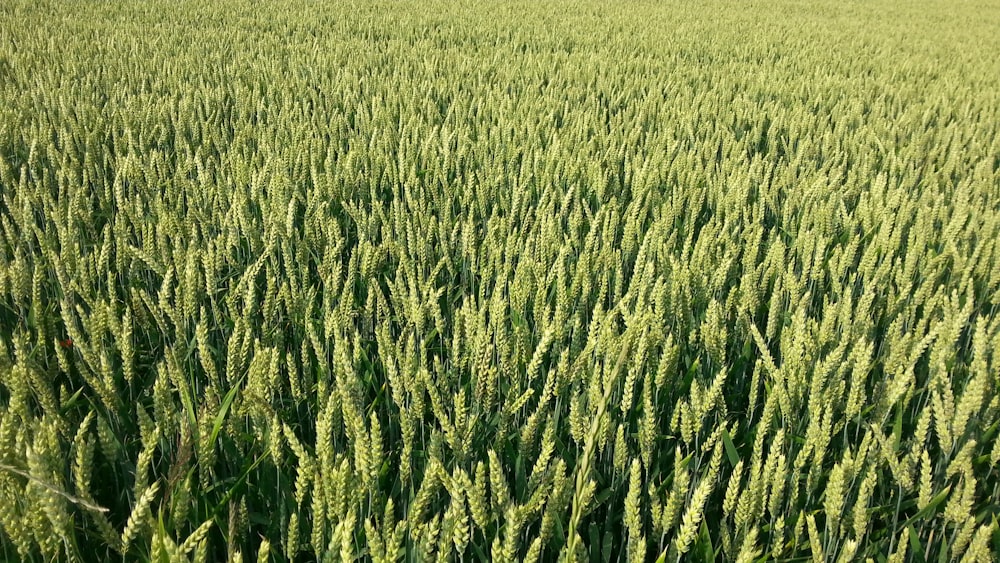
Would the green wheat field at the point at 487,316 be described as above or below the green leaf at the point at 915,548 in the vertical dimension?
above

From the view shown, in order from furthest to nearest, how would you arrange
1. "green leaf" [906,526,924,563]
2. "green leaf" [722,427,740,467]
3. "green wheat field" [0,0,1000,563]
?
"green leaf" [722,427,740,467] → "green leaf" [906,526,924,563] → "green wheat field" [0,0,1000,563]

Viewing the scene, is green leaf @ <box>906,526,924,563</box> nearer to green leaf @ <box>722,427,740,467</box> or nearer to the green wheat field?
the green wheat field

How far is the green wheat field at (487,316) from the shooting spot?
3.01 ft

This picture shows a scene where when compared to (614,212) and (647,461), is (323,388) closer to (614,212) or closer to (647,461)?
(647,461)

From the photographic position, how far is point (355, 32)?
21.9ft

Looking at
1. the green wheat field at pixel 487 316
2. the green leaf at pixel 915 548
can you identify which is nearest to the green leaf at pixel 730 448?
the green wheat field at pixel 487 316

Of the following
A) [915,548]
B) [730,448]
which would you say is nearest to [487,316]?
[730,448]

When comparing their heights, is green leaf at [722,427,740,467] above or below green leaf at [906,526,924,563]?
above

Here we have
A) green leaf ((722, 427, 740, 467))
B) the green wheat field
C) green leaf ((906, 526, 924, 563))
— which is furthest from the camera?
green leaf ((722, 427, 740, 467))

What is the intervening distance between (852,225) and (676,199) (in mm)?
550

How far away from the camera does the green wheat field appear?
0.92 m

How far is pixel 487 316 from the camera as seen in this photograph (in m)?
1.66

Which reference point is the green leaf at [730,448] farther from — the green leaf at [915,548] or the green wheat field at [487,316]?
the green leaf at [915,548]

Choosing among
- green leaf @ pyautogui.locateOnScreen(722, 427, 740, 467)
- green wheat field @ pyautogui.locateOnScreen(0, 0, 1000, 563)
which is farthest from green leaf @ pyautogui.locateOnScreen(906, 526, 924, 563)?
green leaf @ pyautogui.locateOnScreen(722, 427, 740, 467)
